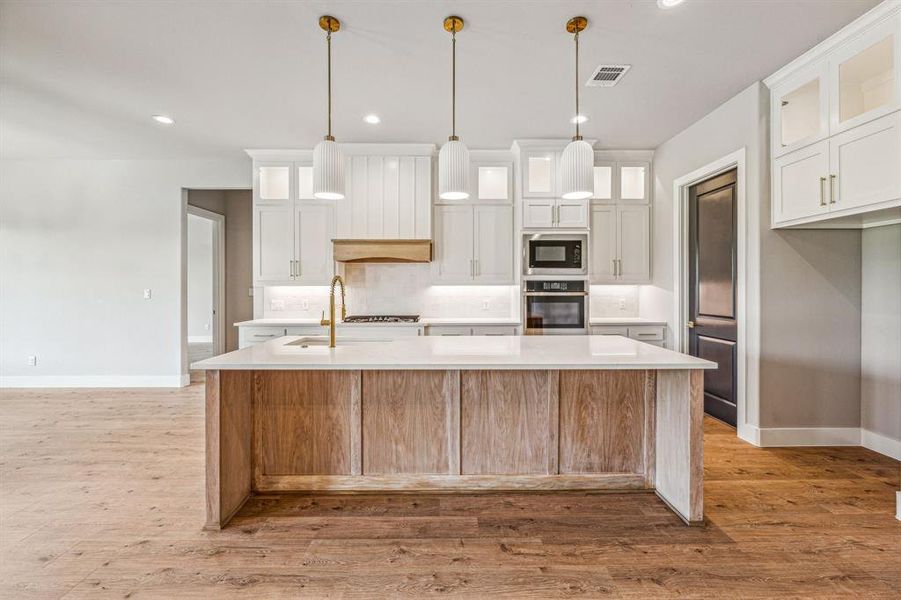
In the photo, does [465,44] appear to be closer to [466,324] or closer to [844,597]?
[466,324]

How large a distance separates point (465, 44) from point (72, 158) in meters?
5.08

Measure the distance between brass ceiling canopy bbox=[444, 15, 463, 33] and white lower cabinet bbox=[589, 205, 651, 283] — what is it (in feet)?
9.03

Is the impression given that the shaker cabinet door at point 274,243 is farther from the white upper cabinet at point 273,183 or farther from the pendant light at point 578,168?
the pendant light at point 578,168

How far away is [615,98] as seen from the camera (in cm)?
349

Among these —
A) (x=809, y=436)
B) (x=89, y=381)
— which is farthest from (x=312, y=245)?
(x=809, y=436)

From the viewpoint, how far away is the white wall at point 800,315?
3.19 m

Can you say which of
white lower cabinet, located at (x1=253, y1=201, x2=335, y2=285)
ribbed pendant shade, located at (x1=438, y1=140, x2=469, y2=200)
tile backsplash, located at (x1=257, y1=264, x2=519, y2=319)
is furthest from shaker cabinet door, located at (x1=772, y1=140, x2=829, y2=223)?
white lower cabinet, located at (x1=253, y1=201, x2=335, y2=285)

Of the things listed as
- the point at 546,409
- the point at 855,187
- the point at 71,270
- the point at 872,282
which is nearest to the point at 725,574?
the point at 546,409

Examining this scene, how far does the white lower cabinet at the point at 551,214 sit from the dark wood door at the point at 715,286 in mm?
1037

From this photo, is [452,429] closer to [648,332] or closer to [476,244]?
[476,244]

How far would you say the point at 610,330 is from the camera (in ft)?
15.1

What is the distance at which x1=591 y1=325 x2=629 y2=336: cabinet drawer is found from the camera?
179 inches

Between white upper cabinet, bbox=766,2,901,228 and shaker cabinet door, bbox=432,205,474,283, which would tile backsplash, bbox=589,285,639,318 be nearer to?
shaker cabinet door, bbox=432,205,474,283

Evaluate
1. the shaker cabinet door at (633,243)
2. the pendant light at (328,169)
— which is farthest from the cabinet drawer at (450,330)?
the pendant light at (328,169)
